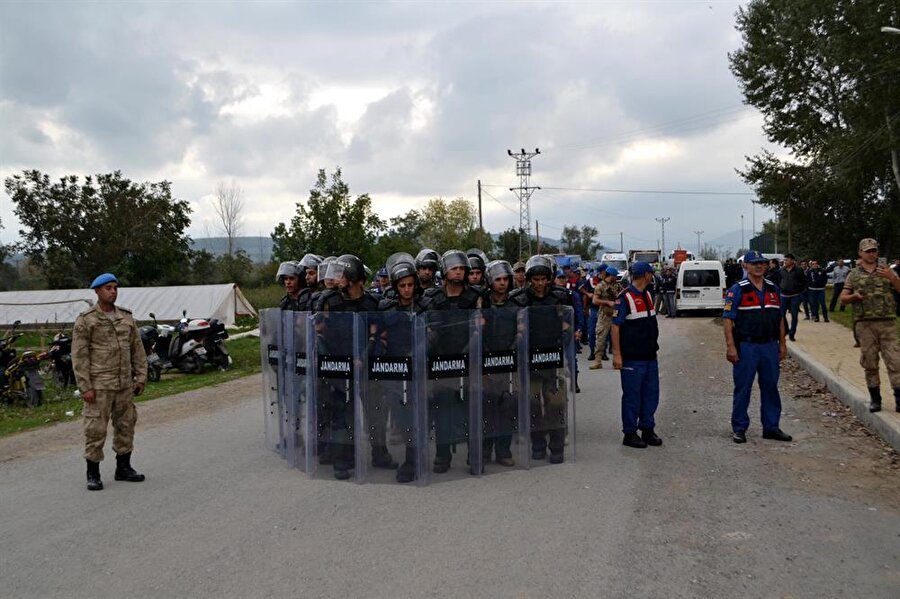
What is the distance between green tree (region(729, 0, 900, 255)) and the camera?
1185 inches

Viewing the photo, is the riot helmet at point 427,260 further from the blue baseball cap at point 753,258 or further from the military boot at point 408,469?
the blue baseball cap at point 753,258

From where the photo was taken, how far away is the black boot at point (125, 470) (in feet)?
22.0

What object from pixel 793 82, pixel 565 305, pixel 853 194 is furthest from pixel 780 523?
pixel 853 194

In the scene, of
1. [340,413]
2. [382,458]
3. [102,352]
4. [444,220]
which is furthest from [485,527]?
[444,220]

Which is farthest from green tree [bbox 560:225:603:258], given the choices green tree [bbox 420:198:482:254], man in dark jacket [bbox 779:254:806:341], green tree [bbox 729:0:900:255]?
man in dark jacket [bbox 779:254:806:341]

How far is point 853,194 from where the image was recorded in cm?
4244

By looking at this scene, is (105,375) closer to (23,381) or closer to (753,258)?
(753,258)

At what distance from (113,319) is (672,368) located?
9940 mm

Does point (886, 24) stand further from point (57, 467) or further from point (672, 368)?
point (57, 467)

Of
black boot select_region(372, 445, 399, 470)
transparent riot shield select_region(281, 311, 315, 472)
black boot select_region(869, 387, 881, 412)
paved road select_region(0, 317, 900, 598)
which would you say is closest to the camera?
paved road select_region(0, 317, 900, 598)

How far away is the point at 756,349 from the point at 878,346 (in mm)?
1697

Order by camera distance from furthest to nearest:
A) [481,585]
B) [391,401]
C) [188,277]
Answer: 1. [188,277]
2. [391,401]
3. [481,585]

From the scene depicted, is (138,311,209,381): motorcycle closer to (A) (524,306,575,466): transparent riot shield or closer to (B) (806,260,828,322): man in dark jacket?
(A) (524,306,575,466): transparent riot shield

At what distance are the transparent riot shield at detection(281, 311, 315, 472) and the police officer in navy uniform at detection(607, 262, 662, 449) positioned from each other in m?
3.07
